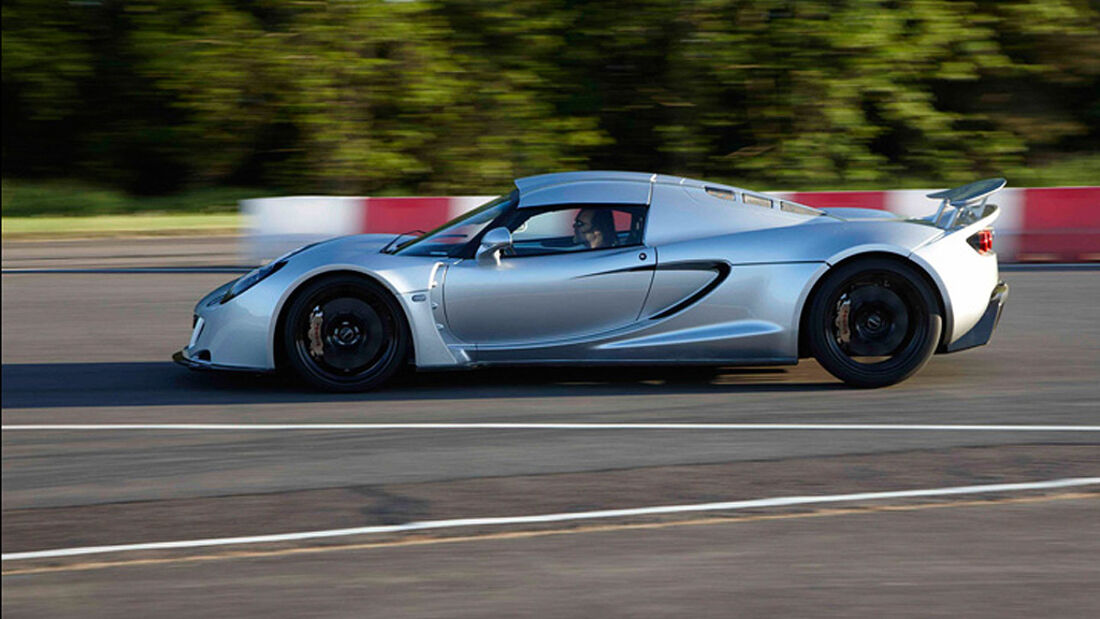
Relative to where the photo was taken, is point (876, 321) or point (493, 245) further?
point (876, 321)

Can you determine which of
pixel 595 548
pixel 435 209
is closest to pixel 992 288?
pixel 595 548

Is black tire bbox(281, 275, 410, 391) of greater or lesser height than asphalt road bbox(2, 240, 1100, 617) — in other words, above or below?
above

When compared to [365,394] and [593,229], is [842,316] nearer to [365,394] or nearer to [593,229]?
[593,229]

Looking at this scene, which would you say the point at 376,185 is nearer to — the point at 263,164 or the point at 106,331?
the point at 263,164

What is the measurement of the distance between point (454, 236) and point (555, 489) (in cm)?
239

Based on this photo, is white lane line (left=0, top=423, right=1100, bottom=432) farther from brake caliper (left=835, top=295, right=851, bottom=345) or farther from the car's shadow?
brake caliper (left=835, top=295, right=851, bottom=345)

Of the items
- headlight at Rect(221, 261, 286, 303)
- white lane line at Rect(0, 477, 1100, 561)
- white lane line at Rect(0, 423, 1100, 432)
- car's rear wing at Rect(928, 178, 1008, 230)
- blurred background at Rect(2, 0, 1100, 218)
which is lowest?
white lane line at Rect(0, 477, 1100, 561)

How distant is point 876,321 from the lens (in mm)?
7113

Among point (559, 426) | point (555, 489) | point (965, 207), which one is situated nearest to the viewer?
point (555, 489)

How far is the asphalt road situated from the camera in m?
3.99

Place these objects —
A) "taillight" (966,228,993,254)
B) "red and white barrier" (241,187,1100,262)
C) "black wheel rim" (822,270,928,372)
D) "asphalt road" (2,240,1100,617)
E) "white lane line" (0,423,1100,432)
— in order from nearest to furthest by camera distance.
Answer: "asphalt road" (2,240,1100,617), "white lane line" (0,423,1100,432), "black wheel rim" (822,270,928,372), "taillight" (966,228,993,254), "red and white barrier" (241,187,1100,262)

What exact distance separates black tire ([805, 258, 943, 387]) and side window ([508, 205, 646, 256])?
3.40 ft

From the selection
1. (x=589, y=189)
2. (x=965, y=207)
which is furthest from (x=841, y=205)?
(x=589, y=189)


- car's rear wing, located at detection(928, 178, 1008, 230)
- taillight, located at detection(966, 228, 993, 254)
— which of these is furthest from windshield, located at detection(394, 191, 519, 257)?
taillight, located at detection(966, 228, 993, 254)
